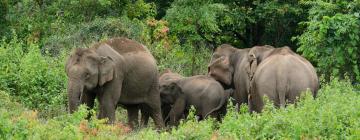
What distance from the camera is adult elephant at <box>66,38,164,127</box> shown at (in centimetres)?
1297

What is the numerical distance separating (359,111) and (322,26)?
5807mm

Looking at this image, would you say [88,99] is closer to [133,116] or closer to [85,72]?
[85,72]

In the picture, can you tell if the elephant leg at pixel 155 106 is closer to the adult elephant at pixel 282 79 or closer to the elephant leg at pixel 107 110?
the elephant leg at pixel 107 110

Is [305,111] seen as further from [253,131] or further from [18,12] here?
[18,12]

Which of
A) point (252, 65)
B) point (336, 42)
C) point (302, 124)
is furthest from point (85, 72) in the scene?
point (336, 42)

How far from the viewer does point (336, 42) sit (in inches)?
656

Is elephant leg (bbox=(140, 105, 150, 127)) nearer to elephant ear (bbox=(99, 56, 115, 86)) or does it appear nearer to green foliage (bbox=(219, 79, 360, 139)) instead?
elephant ear (bbox=(99, 56, 115, 86))

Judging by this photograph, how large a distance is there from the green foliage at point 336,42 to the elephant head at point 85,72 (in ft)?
16.4

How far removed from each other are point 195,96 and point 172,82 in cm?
55

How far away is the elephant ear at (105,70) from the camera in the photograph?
13.3m

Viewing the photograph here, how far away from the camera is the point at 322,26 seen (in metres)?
16.4

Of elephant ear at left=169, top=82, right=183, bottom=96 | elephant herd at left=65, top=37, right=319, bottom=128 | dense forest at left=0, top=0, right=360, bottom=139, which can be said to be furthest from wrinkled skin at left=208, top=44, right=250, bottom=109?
dense forest at left=0, top=0, right=360, bottom=139

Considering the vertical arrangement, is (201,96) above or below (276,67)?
below

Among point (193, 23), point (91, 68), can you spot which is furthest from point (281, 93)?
point (193, 23)
